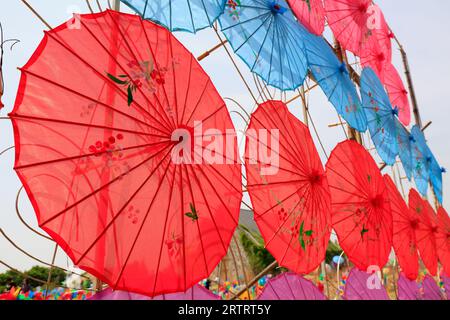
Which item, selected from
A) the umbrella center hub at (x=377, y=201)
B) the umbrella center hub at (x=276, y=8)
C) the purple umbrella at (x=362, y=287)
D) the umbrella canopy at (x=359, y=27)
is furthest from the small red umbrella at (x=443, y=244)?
the umbrella center hub at (x=276, y=8)

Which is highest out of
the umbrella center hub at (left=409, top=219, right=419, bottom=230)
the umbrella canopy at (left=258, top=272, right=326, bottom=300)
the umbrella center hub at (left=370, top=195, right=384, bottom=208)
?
the umbrella center hub at (left=409, top=219, right=419, bottom=230)

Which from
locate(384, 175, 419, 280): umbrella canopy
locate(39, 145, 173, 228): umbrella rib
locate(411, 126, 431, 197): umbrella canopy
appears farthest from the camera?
locate(411, 126, 431, 197): umbrella canopy

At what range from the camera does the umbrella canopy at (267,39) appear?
5.66 ft

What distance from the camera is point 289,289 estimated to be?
5.07ft

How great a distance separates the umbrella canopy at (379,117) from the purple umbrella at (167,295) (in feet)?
6.84

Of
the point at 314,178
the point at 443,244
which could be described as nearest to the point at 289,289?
the point at 314,178

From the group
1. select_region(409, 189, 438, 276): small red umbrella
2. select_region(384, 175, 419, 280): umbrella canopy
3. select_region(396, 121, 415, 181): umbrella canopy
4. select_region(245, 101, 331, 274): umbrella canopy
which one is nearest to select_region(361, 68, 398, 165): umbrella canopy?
select_region(396, 121, 415, 181): umbrella canopy

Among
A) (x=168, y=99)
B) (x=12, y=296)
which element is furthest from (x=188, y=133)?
(x=12, y=296)

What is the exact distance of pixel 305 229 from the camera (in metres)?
1.69

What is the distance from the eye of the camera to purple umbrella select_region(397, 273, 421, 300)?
92.0 inches

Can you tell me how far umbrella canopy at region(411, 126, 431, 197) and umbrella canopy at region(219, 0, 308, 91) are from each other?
6.87 feet

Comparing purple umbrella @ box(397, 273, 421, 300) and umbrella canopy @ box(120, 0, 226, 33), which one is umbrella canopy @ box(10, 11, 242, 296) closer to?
umbrella canopy @ box(120, 0, 226, 33)

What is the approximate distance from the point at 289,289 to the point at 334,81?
4.66ft
